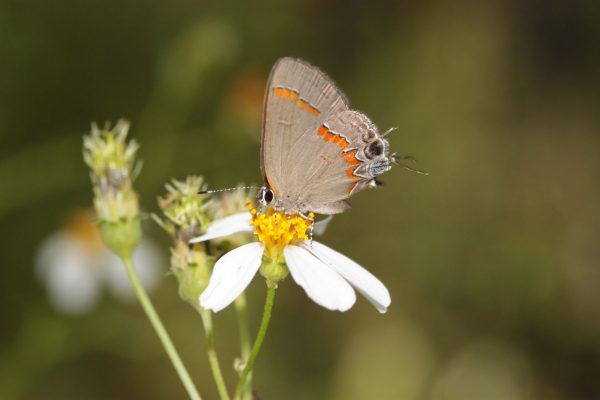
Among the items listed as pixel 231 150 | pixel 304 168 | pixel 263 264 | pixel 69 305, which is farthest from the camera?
pixel 231 150

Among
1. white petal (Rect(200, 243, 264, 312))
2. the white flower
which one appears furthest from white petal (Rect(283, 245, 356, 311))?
white petal (Rect(200, 243, 264, 312))

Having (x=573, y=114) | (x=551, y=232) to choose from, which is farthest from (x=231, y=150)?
(x=573, y=114)

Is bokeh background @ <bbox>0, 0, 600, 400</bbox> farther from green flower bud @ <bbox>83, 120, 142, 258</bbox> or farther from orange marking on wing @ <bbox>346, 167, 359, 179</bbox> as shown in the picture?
orange marking on wing @ <bbox>346, 167, 359, 179</bbox>

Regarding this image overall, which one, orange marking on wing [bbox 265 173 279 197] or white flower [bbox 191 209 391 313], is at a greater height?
orange marking on wing [bbox 265 173 279 197]

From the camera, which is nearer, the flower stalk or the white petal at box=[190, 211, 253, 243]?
the white petal at box=[190, 211, 253, 243]

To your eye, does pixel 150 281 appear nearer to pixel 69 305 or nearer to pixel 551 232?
pixel 69 305

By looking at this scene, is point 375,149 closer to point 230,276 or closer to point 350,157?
point 350,157

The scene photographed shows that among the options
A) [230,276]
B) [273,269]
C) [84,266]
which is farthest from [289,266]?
[84,266]
